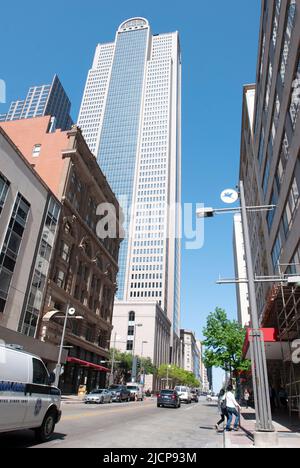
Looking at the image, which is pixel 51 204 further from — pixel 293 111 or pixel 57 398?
pixel 57 398

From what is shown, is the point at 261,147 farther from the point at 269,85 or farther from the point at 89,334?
the point at 89,334

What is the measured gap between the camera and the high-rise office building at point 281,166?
1788 cm

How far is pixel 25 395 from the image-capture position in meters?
8.27

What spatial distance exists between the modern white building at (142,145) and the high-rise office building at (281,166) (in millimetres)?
87307

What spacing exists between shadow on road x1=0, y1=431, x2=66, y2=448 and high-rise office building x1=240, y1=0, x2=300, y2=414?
985 centimetres

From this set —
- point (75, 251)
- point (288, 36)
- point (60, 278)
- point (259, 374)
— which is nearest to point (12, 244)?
point (60, 278)

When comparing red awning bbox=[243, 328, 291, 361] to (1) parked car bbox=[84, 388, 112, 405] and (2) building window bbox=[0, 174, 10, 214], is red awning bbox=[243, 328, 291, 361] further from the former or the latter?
(2) building window bbox=[0, 174, 10, 214]

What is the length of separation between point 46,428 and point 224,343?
116ft

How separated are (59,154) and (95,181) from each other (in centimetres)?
727

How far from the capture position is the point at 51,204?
127 ft

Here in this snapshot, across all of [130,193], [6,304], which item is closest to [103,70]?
[130,193]

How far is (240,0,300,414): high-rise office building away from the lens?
1788cm

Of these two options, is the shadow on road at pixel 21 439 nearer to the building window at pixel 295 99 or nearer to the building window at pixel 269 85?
the building window at pixel 295 99

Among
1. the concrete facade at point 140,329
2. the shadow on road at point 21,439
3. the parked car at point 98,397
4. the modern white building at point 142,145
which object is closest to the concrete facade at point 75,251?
the parked car at point 98,397
